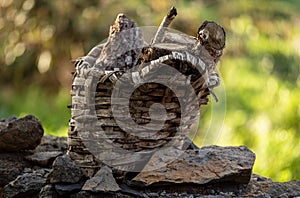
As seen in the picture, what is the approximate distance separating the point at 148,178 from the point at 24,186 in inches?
9.0

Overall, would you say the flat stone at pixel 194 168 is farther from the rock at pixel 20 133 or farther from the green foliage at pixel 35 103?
the green foliage at pixel 35 103

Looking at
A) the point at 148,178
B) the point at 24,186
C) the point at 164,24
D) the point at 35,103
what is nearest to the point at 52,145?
the point at 24,186

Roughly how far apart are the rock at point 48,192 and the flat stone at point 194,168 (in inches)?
5.3

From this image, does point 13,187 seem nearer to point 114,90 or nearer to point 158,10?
point 114,90

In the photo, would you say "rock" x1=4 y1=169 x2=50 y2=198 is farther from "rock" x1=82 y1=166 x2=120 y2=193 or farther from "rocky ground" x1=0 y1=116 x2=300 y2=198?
"rock" x1=82 y1=166 x2=120 y2=193

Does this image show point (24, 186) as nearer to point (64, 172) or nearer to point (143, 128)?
point (64, 172)

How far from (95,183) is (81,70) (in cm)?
20

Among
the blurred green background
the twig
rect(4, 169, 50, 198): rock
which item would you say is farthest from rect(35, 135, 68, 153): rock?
the blurred green background

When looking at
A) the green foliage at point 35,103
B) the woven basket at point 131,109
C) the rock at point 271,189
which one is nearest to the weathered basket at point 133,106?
the woven basket at point 131,109

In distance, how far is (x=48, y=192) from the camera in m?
1.02

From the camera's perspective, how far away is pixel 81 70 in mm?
1052

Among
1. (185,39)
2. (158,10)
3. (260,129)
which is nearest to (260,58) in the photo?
(158,10)

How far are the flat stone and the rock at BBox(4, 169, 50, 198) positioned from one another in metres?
0.18

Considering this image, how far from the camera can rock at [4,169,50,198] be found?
1.08 meters
